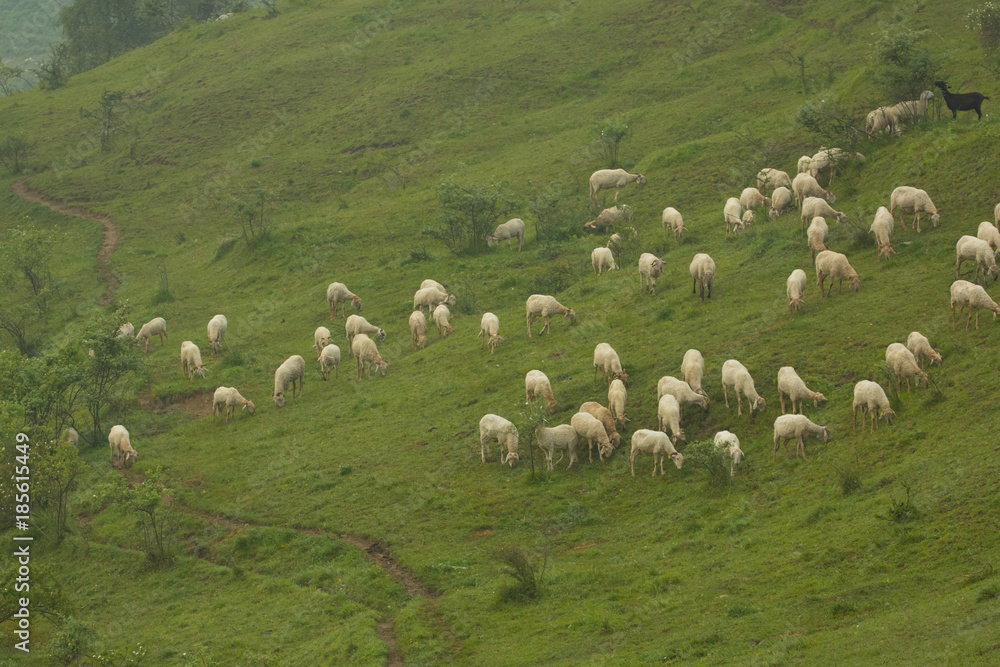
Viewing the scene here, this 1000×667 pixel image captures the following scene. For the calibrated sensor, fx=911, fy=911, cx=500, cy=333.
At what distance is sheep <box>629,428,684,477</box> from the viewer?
18.5 meters

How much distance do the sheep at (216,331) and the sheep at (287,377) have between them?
5.18 m

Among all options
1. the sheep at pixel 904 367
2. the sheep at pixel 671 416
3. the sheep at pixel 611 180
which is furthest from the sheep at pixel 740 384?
the sheep at pixel 611 180

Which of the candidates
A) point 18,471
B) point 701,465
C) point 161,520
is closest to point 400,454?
point 161,520

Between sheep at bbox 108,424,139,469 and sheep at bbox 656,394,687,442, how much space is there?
14.5m

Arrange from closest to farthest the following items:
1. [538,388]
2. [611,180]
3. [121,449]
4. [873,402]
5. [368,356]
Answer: [873,402] → [538,388] → [121,449] → [368,356] → [611,180]

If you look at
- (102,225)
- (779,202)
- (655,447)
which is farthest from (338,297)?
(102,225)

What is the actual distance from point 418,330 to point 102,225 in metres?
29.4

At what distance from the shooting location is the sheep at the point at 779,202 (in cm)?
3012

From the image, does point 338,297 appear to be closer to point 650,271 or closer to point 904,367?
point 650,271

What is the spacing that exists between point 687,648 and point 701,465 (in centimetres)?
614

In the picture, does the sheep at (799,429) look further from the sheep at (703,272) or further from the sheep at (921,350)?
the sheep at (703,272)

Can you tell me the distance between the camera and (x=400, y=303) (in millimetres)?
33531

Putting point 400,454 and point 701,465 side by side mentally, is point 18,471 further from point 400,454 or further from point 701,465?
point 701,465

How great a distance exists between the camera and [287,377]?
27.7m
